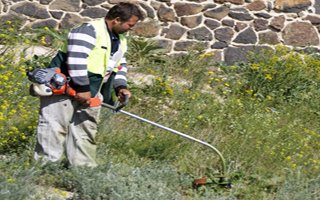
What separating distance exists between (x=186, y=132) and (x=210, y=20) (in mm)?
3560

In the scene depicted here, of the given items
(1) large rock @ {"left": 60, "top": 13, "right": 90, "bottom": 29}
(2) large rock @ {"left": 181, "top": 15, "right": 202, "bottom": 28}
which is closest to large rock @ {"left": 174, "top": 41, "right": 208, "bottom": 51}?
(2) large rock @ {"left": 181, "top": 15, "right": 202, "bottom": 28}

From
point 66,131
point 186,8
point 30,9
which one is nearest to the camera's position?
point 66,131

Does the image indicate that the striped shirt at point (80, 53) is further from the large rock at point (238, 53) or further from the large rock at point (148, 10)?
the large rock at point (238, 53)

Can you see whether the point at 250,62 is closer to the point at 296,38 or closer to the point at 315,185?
the point at 296,38

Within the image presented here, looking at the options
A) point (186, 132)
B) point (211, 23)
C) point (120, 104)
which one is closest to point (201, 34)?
point (211, 23)

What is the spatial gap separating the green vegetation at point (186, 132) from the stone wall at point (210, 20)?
0.47m

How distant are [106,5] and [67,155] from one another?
492cm

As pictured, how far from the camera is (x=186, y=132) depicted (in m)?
7.81

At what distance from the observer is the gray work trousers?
607 centimetres

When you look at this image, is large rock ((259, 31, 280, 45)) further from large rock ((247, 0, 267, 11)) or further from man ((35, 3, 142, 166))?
man ((35, 3, 142, 166))

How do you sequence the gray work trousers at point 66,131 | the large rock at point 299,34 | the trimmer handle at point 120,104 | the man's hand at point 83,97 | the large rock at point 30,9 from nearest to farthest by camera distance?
the man's hand at point 83,97 → the gray work trousers at point 66,131 → the trimmer handle at point 120,104 → the large rock at point 30,9 → the large rock at point 299,34

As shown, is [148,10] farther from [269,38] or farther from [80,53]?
[80,53]

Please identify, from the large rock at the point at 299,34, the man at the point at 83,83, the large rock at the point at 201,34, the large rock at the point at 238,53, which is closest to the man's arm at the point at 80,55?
the man at the point at 83,83

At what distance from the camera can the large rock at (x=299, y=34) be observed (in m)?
11.2
